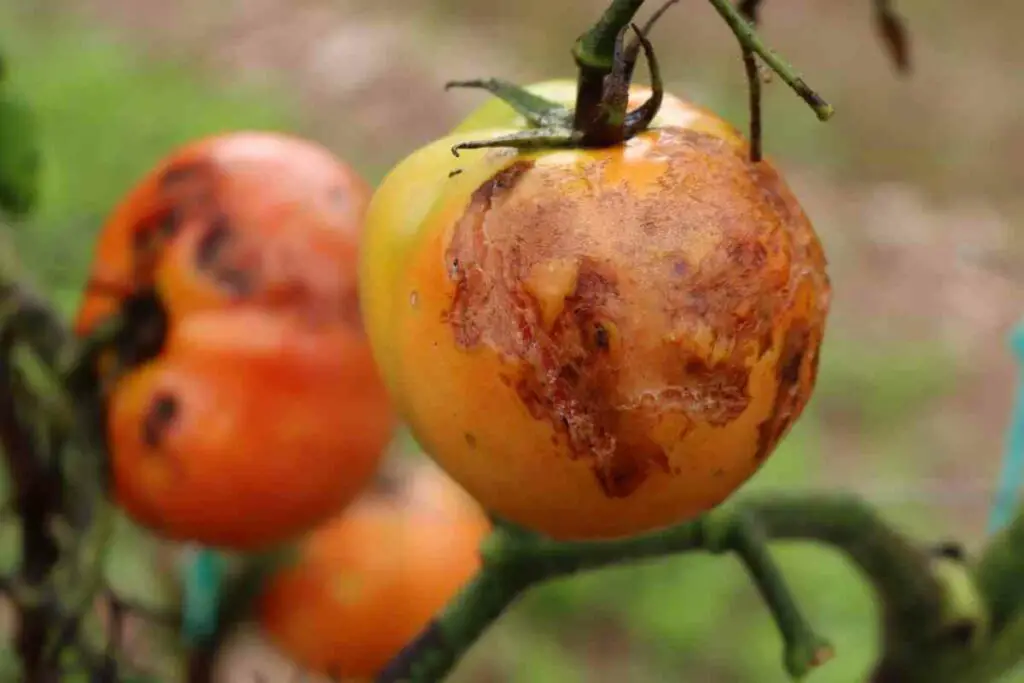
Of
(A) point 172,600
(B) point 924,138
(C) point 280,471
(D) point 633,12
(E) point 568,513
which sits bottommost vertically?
(B) point 924,138

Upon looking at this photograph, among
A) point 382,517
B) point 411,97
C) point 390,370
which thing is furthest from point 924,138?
point 390,370

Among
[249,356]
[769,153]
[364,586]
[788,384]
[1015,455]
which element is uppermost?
[788,384]

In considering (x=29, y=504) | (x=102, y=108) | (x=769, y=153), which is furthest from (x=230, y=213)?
(x=769, y=153)

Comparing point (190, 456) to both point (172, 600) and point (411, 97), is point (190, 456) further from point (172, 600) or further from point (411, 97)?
point (411, 97)

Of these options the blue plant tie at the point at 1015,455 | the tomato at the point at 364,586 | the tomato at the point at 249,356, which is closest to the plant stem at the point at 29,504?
the tomato at the point at 249,356

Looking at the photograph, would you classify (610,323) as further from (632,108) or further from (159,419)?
(159,419)

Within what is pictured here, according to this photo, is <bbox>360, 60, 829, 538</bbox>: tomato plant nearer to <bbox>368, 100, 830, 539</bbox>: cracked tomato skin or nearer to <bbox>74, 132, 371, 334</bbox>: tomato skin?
<bbox>368, 100, 830, 539</bbox>: cracked tomato skin
